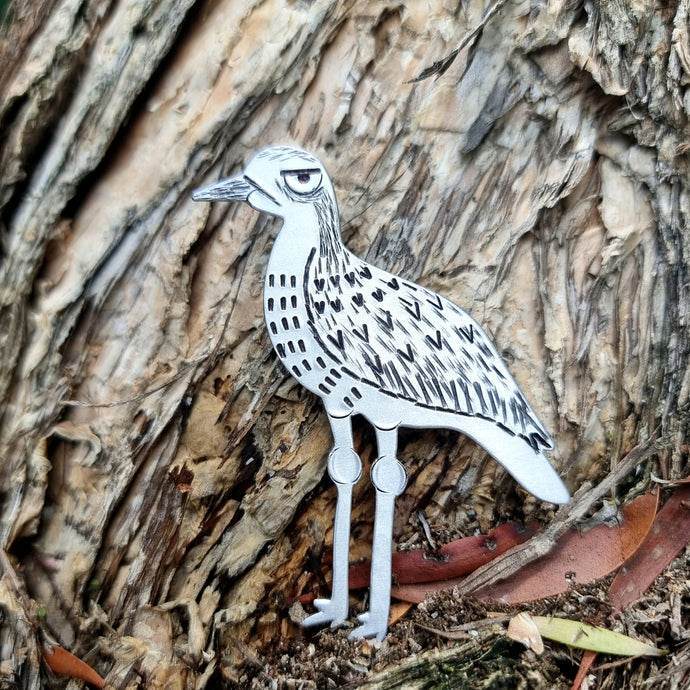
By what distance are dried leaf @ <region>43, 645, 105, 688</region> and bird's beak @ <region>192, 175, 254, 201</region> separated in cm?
109

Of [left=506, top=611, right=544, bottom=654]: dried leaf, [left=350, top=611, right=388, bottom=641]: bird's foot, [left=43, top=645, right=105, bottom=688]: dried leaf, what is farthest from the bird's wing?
[left=43, top=645, right=105, bottom=688]: dried leaf

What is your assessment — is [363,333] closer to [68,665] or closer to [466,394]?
[466,394]

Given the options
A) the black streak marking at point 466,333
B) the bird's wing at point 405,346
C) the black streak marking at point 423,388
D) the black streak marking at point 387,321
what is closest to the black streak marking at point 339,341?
the bird's wing at point 405,346

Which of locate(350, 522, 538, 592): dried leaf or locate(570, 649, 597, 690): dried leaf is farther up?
locate(350, 522, 538, 592): dried leaf

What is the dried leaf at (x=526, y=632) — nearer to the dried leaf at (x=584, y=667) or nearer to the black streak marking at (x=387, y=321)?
the dried leaf at (x=584, y=667)

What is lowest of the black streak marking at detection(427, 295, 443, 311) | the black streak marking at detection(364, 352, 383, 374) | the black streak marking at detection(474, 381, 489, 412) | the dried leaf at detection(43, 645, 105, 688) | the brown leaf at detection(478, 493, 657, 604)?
the dried leaf at detection(43, 645, 105, 688)

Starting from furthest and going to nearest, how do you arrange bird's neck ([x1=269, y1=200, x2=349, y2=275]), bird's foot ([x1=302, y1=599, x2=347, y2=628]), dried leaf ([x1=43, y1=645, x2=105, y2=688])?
1. bird's foot ([x1=302, y1=599, x2=347, y2=628])
2. bird's neck ([x1=269, y1=200, x2=349, y2=275])
3. dried leaf ([x1=43, y1=645, x2=105, y2=688])

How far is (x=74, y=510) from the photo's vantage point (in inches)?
66.8

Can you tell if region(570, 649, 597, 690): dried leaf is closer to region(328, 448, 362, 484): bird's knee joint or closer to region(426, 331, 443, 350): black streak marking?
region(328, 448, 362, 484): bird's knee joint

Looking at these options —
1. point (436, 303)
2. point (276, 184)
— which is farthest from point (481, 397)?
point (276, 184)

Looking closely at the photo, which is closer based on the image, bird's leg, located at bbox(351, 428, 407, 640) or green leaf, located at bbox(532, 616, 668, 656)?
green leaf, located at bbox(532, 616, 668, 656)

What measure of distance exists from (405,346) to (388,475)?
338mm

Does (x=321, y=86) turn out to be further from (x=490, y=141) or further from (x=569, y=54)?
(x=569, y=54)

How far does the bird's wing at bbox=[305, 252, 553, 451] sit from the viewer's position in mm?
1723
